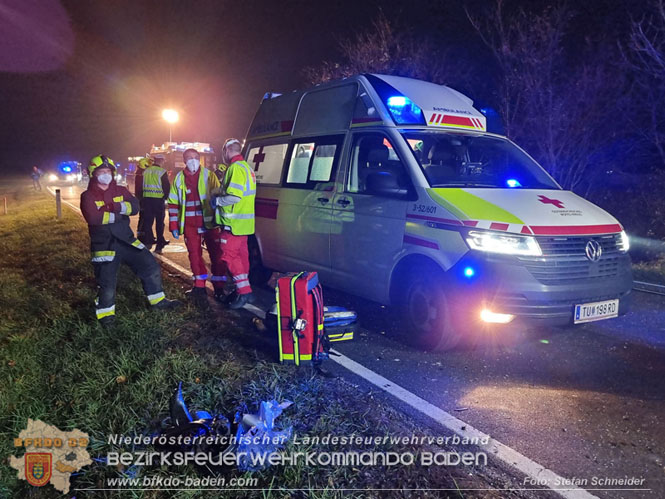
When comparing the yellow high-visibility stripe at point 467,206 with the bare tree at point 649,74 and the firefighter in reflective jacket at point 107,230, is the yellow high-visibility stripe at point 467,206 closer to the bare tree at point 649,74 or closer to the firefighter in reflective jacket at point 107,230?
the firefighter in reflective jacket at point 107,230

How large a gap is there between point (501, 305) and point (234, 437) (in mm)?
2253

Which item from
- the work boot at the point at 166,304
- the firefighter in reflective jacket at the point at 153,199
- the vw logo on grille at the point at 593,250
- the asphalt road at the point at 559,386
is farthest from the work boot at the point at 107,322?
the firefighter in reflective jacket at the point at 153,199

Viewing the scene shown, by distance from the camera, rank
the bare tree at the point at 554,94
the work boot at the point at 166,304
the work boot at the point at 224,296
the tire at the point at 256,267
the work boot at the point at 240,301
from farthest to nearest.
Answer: the bare tree at the point at 554,94, the tire at the point at 256,267, the work boot at the point at 224,296, the work boot at the point at 240,301, the work boot at the point at 166,304

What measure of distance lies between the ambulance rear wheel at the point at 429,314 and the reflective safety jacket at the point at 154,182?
702cm

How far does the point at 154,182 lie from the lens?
33.1ft

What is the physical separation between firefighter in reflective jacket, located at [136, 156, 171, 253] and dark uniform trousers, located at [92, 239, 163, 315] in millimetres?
4733

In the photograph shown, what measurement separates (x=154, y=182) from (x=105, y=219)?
547 cm

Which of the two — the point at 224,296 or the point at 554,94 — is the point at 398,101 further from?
the point at 554,94

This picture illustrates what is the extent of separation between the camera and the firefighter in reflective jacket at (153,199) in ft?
32.6

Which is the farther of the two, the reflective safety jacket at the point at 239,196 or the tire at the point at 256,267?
the tire at the point at 256,267

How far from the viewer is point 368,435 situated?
9.77 ft

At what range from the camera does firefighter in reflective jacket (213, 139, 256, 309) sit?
5.41 meters

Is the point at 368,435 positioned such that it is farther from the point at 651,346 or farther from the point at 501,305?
the point at 651,346

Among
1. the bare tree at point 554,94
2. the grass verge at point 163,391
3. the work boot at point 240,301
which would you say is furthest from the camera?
the bare tree at point 554,94
